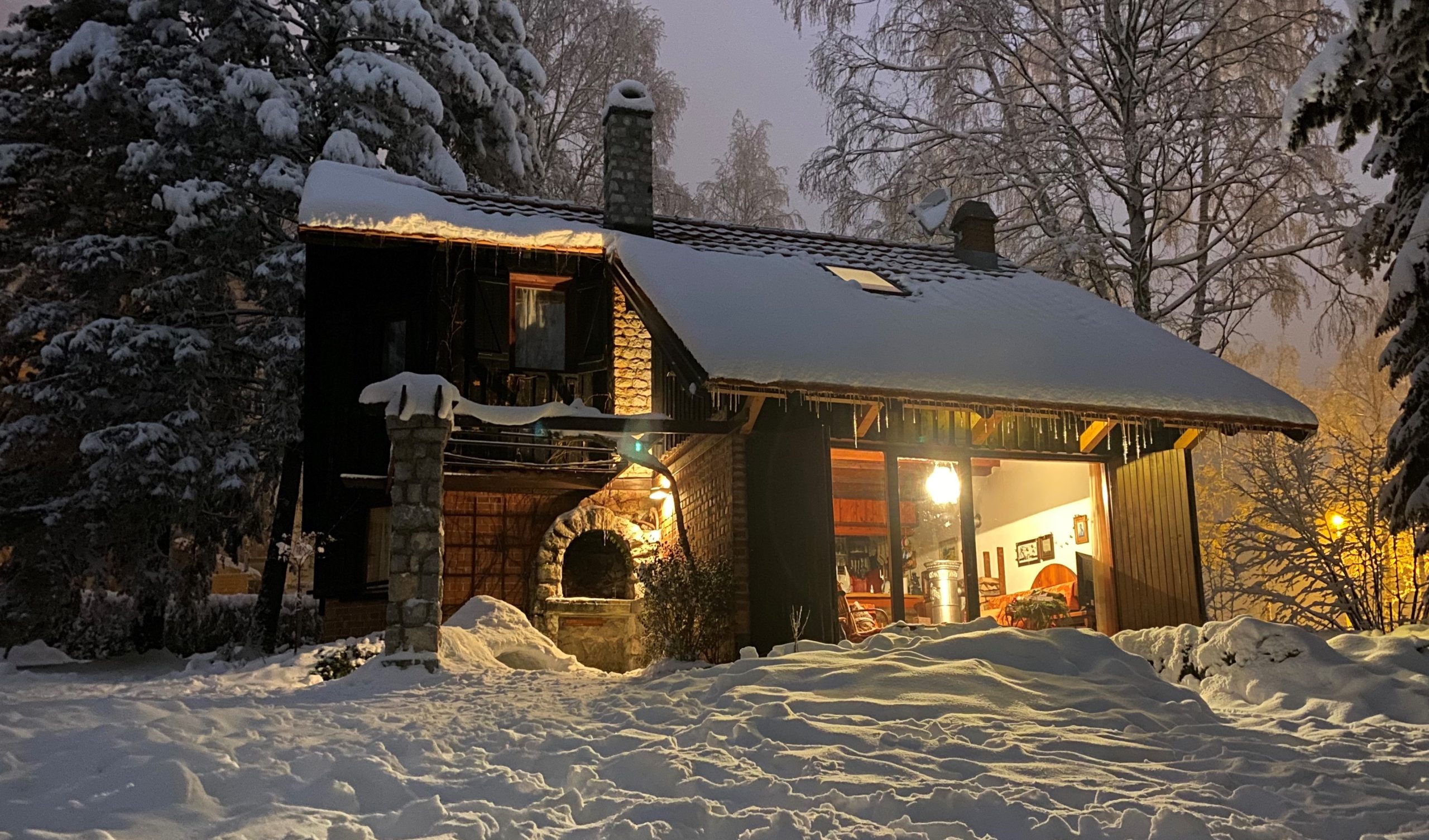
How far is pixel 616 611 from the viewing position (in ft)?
45.2

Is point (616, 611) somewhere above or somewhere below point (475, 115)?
below

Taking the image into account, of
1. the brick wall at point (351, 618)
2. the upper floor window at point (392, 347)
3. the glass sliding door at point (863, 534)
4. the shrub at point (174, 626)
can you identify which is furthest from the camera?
the shrub at point (174, 626)

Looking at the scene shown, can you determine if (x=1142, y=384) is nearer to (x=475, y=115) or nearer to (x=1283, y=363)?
(x=475, y=115)

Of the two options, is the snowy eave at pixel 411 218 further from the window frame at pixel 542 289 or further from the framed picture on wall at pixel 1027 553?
the framed picture on wall at pixel 1027 553

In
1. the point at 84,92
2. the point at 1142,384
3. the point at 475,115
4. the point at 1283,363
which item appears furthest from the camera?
the point at 1283,363

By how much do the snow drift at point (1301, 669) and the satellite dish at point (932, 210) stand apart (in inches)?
343

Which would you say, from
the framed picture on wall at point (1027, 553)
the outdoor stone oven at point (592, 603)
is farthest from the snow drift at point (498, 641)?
the framed picture on wall at point (1027, 553)

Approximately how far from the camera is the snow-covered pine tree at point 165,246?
14.6 m

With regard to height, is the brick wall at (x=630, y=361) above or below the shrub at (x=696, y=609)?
above

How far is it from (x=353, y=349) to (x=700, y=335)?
21.6 ft

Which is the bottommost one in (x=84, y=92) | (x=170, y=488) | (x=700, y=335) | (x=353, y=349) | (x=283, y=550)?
(x=283, y=550)

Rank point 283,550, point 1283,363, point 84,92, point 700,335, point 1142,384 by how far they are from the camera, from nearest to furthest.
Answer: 1. point 700,335
2. point 1142,384
3. point 283,550
4. point 84,92
5. point 1283,363

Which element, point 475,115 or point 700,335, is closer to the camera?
point 700,335

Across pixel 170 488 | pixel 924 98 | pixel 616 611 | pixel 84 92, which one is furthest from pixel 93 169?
pixel 924 98
